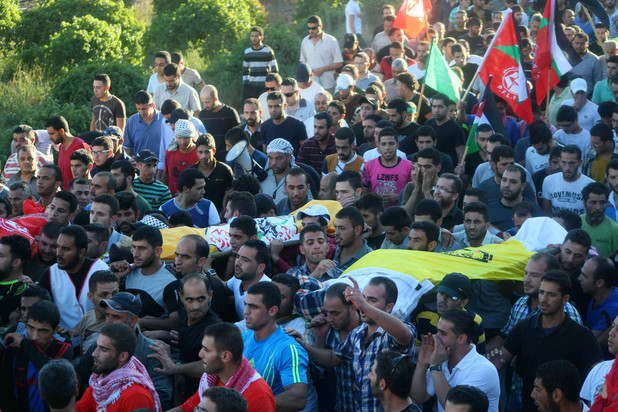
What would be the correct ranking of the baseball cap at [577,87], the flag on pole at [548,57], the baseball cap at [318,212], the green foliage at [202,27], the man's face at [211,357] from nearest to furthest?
the man's face at [211,357]
the baseball cap at [318,212]
the flag on pole at [548,57]
the baseball cap at [577,87]
the green foliage at [202,27]

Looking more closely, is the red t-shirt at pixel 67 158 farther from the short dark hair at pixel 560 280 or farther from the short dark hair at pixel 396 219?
the short dark hair at pixel 560 280

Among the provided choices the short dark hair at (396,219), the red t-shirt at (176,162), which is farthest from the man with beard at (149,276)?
the red t-shirt at (176,162)

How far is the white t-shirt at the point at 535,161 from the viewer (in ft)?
37.6

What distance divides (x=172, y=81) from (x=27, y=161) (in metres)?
3.59

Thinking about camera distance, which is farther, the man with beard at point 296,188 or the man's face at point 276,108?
the man's face at point 276,108

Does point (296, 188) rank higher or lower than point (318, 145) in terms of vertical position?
higher

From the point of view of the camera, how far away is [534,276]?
727 centimetres

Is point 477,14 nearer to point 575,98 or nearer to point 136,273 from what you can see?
point 575,98

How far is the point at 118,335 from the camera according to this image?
5.86 metres

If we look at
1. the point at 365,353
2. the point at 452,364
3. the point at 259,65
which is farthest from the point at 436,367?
the point at 259,65

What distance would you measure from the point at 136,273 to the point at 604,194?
186 inches

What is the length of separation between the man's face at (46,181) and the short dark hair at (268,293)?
14.3ft

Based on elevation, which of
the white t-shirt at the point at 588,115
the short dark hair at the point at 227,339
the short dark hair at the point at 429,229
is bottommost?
the white t-shirt at the point at 588,115

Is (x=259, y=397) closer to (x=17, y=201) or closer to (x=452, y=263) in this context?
(x=452, y=263)
